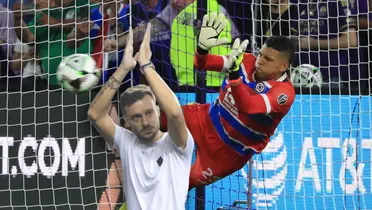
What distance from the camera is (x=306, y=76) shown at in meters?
6.34

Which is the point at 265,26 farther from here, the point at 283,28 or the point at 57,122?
the point at 57,122

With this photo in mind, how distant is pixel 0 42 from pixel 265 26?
2.13 metres

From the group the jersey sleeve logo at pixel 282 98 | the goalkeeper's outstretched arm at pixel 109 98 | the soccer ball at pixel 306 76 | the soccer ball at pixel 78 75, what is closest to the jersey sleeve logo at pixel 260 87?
the jersey sleeve logo at pixel 282 98

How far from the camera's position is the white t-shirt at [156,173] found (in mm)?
3873

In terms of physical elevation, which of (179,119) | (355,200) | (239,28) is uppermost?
(239,28)

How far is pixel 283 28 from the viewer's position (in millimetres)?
6469

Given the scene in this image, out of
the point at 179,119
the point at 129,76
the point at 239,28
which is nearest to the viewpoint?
the point at 179,119

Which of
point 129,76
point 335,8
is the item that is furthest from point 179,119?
point 335,8

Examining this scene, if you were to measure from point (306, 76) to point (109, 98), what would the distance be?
8.72 ft

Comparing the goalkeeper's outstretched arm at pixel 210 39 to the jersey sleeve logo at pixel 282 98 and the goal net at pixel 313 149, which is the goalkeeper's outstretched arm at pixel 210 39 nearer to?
the jersey sleeve logo at pixel 282 98

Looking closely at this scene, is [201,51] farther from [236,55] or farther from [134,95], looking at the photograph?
[134,95]

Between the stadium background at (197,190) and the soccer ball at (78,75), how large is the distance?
1.08 m

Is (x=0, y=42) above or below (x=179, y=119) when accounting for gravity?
above

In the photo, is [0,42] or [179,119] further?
[0,42]
